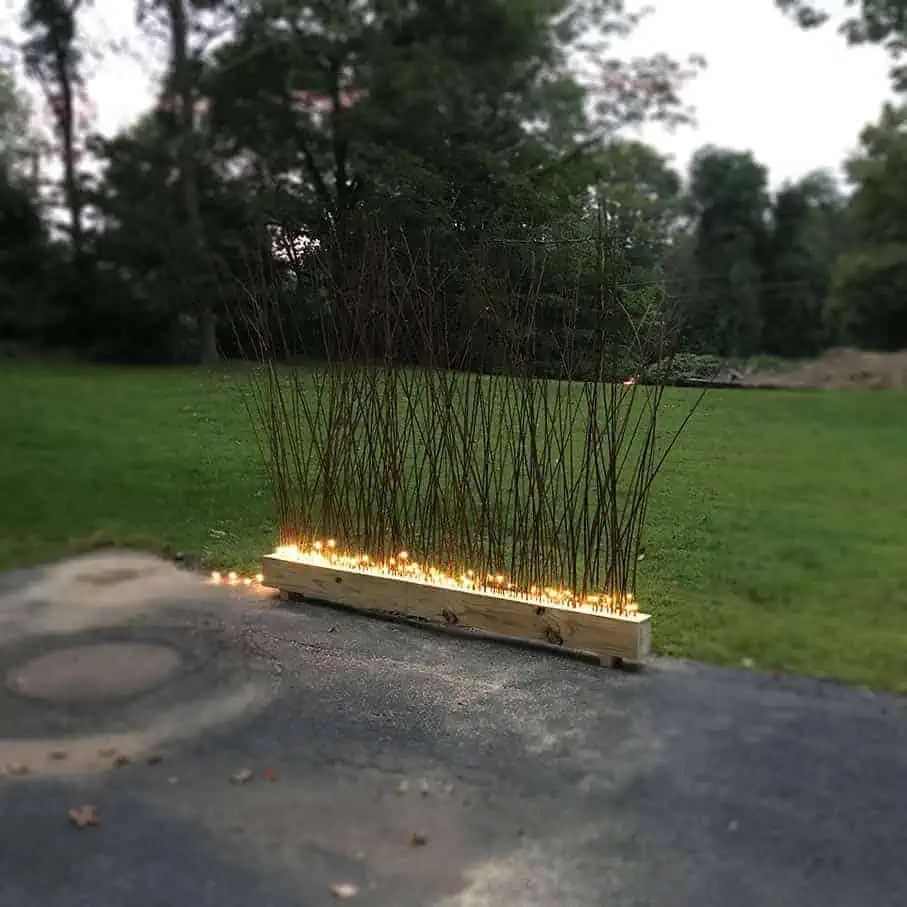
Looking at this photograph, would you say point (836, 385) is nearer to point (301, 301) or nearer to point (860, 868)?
point (301, 301)

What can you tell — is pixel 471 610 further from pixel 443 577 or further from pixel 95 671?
pixel 95 671

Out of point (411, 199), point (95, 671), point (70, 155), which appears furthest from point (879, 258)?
point (70, 155)

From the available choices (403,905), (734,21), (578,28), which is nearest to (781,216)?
(578,28)

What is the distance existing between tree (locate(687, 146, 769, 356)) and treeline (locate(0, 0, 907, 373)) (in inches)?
1.1

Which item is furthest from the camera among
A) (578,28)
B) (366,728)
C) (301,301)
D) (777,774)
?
(578,28)

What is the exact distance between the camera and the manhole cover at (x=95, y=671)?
238cm

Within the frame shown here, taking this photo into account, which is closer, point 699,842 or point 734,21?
point 699,842

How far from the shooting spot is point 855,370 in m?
8.02

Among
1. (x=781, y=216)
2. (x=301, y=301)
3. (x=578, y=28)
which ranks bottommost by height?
(x=301, y=301)

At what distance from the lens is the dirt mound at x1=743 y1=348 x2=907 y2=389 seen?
7.24 m

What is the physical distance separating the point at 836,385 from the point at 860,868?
647 centimetres

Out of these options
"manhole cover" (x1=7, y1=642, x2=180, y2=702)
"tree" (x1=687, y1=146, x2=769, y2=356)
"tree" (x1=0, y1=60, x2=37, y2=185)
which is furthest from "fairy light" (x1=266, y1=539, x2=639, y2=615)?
"tree" (x1=0, y1=60, x2=37, y2=185)

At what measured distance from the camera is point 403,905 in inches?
58.9

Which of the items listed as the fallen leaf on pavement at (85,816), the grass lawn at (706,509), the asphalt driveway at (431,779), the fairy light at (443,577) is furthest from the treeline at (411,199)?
the fallen leaf on pavement at (85,816)
